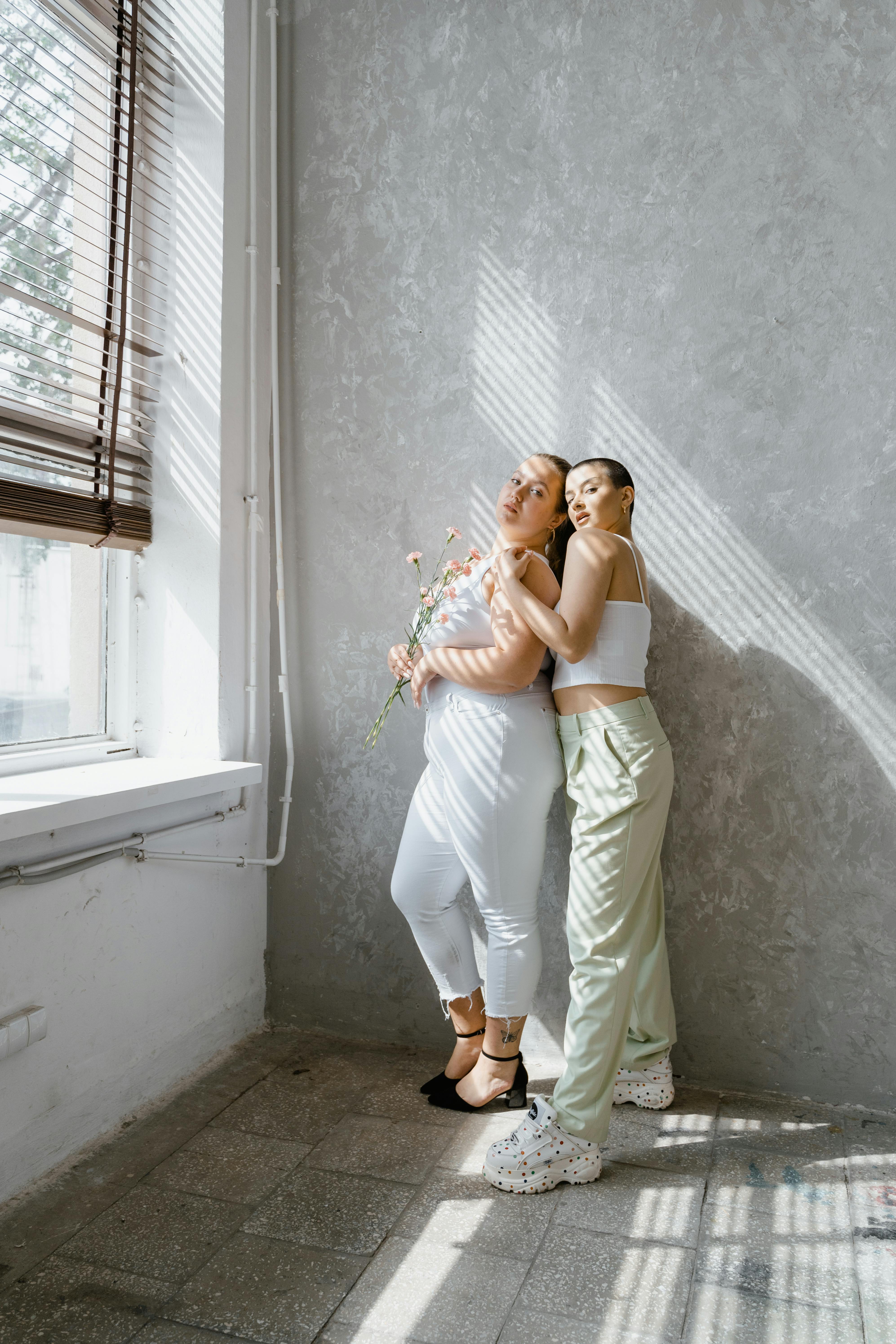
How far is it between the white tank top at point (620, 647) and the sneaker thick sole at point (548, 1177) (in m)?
1.07

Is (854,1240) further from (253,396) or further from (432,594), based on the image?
(253,396)

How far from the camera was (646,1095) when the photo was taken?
2445 mm

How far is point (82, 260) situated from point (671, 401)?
5.27 ft

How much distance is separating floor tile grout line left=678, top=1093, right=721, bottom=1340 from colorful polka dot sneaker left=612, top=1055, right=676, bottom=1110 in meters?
0.13

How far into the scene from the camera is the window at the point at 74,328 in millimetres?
2258

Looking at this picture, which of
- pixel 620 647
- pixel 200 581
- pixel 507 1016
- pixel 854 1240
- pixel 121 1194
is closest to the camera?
pixel 854 1240

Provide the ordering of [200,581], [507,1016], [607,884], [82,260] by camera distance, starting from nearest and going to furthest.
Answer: [607,884] → [507,1016] → [82,260] → [200,581]

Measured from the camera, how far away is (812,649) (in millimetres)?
2455

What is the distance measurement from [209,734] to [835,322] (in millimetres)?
1994

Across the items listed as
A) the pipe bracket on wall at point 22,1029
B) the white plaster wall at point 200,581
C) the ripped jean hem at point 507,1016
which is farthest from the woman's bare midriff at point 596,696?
the pipe bracket on wall at point 22,1029

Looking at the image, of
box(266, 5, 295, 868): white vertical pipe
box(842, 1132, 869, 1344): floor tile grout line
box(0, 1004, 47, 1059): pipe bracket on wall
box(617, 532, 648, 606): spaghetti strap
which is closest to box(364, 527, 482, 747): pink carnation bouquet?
box(266, 5, 295, 868): white vertical pipe

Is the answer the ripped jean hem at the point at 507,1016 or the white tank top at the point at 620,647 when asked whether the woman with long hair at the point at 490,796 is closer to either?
the ripped jean hem at the point at 507,1016

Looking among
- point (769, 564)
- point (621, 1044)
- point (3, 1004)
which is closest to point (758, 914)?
point (621, 1044)

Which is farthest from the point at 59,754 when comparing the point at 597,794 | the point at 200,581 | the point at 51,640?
the point at 597,794
